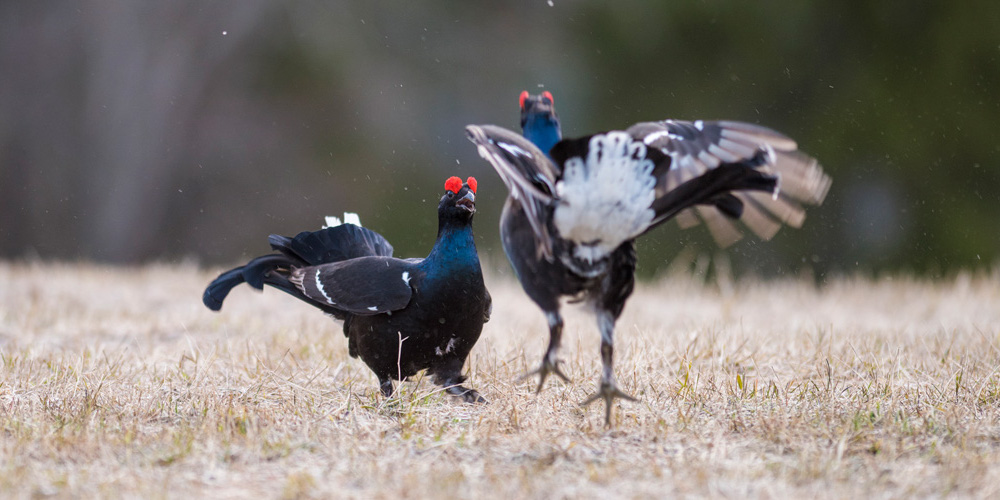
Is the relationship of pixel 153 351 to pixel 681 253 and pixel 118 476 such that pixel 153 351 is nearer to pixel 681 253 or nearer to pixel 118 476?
pixel 118 476

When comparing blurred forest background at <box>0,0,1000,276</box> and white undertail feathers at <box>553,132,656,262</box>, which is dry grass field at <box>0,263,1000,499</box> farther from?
blurred forest background at <box>0,0,1000,276</box>

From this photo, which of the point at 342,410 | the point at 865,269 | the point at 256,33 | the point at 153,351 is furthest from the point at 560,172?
the point at 256,33

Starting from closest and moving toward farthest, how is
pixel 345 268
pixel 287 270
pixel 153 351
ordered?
pixel 345 268 → pixel 287 270 → pixel 153 351

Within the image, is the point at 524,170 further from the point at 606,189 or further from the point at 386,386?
the point at 386,386

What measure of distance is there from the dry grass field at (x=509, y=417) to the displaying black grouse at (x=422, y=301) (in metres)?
0.12

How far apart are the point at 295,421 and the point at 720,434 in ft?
4.38

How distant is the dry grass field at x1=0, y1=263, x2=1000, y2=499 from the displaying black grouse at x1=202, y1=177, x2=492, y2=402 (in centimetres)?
12

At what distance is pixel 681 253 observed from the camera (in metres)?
10.3

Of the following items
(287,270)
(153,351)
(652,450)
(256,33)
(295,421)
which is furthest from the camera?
(256,33)

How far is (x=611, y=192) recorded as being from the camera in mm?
2785

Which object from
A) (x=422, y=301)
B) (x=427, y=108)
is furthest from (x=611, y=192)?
(x=427, y=108)

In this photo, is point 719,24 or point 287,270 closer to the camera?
point 287,270

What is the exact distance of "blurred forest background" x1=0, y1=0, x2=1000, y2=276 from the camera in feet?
31.1

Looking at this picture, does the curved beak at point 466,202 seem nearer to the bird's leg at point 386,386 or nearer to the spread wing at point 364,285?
the spread wing at point 364,285
